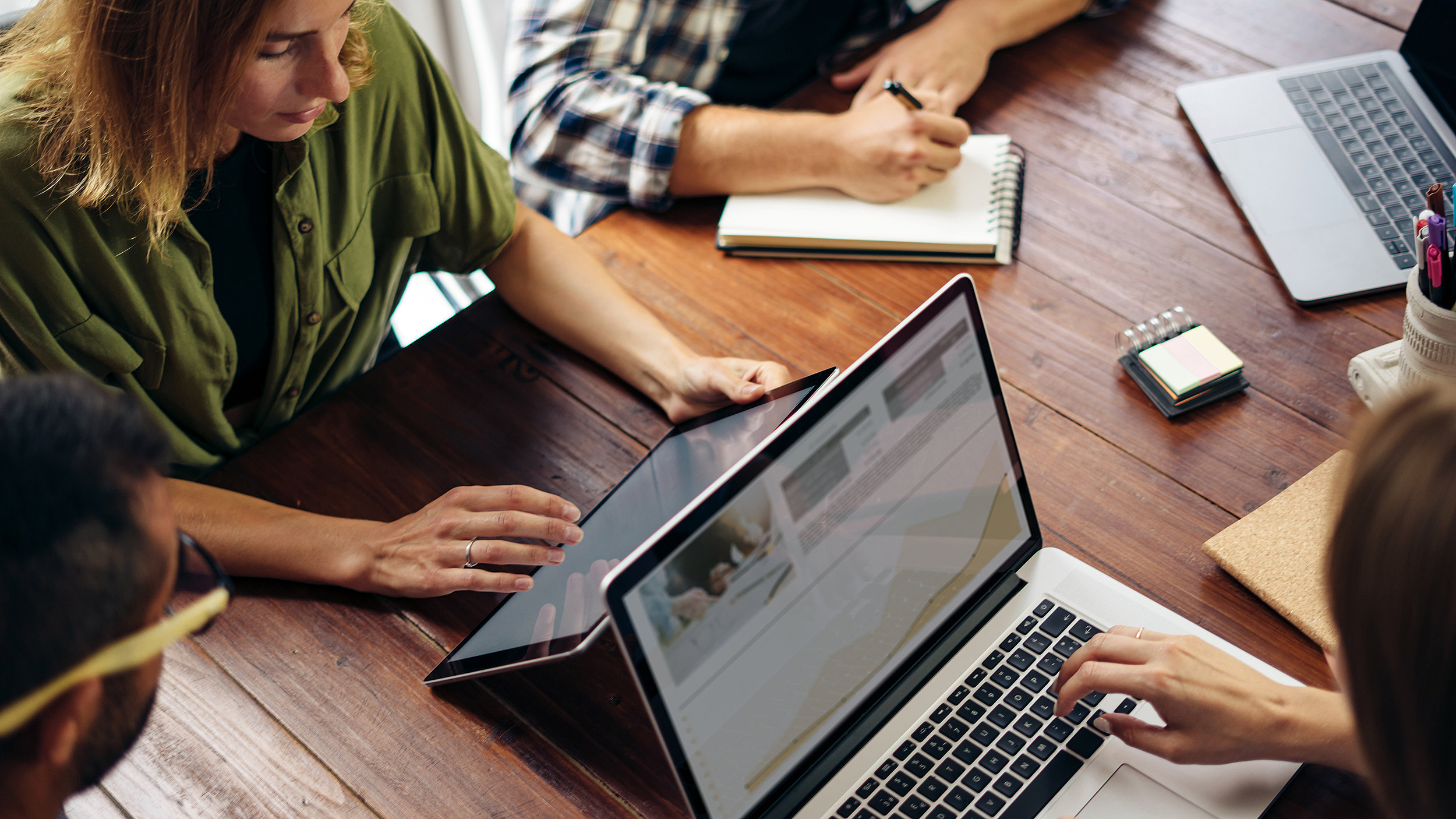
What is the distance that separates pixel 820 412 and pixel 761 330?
1.46 ft

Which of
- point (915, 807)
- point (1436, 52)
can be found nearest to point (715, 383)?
point (915, 807)

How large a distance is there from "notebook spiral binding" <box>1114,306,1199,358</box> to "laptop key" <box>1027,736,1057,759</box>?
46 centimetres

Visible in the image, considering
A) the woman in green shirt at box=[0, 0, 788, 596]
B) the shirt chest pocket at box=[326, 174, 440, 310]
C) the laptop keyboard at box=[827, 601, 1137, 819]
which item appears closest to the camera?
the laptop keyboard at box=[827, 601, 1137, 819]

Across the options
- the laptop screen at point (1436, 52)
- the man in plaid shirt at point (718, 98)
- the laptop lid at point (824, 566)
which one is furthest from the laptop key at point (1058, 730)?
the laptop screen at point (1436, 52)

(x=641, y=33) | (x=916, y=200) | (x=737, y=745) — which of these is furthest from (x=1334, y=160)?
(x=737, y=745)

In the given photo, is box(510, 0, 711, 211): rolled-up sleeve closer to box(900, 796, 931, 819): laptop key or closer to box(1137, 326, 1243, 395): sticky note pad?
box(1137, 326, 1243, 395): sticky note pad

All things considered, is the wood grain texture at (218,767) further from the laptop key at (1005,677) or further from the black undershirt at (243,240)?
the laptop key at (1005,677)

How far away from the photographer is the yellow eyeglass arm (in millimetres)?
488

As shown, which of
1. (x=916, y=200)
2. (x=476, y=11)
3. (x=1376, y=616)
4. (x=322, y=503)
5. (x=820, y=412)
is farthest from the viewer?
(x=476, y=11)

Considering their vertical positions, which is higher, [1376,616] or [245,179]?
[1376,616]

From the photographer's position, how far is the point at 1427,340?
885 mm

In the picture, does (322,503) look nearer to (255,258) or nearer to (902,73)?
(255,258)

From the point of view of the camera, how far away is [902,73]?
1.37 metres

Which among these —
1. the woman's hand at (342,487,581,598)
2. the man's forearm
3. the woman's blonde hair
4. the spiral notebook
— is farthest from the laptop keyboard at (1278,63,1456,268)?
the woman's blonde hair
